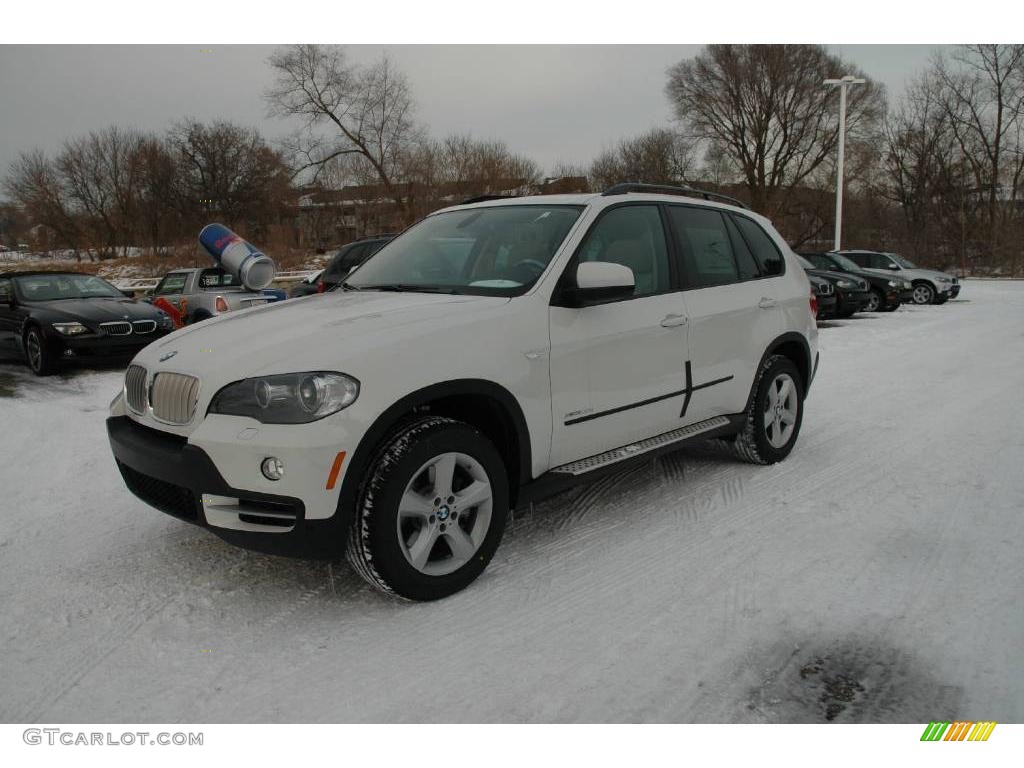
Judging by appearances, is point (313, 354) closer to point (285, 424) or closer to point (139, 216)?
point (285, 424)

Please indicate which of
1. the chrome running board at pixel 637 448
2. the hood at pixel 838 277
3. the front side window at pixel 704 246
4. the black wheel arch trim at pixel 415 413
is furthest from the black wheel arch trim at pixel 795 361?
the hood at pixel 838 277

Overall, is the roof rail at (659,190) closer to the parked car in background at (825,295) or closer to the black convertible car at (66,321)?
the black convertible car at (66,321)

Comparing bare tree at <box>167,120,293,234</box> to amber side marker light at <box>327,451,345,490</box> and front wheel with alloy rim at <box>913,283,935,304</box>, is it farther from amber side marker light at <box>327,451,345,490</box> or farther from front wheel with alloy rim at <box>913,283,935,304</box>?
amber side marker light at <box>327,451,345,490</box>

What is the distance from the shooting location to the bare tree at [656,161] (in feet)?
120

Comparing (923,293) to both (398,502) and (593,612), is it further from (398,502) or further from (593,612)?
(398,502)

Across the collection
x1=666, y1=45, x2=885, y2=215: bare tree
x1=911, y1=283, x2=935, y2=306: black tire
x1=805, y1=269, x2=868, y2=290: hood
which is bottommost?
x1=911, y1=283, x2=935, y2=306: black tire

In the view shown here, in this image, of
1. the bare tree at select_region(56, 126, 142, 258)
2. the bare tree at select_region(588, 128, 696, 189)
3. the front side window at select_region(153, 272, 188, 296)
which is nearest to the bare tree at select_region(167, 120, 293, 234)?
the bare tree at select_region(56, 126, 142, 258)

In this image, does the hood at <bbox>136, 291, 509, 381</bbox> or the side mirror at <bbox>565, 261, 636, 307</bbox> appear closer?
the hood at <bbox>136, 291, 509, 381</bbox>

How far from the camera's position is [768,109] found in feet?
→ 120

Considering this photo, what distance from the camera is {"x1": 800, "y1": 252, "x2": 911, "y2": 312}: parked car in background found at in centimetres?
1792

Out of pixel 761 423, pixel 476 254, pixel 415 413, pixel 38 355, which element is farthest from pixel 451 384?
pixel 38 355

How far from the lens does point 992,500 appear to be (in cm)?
432

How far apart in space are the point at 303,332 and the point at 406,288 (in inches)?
33.5

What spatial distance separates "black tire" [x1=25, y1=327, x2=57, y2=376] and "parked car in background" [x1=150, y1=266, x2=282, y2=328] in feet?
6.42
